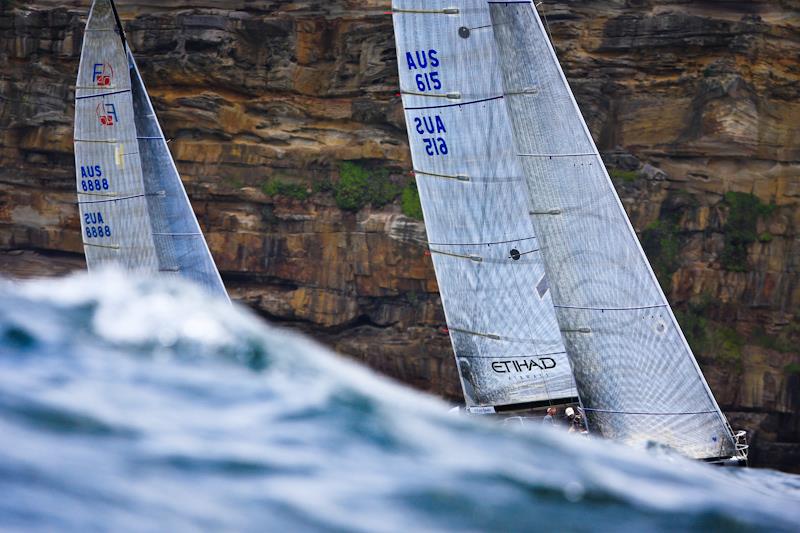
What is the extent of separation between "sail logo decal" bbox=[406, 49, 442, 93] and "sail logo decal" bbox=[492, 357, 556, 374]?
104 inches

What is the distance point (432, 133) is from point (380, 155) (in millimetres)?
8548

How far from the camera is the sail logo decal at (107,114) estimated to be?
15492 mm

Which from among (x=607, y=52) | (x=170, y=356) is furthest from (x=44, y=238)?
(x=170, y=356)

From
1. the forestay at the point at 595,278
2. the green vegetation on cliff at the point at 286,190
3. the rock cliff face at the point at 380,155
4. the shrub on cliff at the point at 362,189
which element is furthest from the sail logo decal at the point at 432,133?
the green vegetation on cliff at the point at 286,190

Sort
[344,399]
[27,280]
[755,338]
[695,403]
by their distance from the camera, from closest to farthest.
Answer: [344,399], [695,403], [755,338], [27,280]

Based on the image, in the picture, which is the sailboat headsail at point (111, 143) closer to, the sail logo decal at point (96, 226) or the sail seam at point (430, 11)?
the sail logo decal at point (96, 226)

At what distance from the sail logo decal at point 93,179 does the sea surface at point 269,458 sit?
382 inches

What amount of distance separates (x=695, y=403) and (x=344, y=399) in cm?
652

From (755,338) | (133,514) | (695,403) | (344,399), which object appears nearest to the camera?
(133,514)

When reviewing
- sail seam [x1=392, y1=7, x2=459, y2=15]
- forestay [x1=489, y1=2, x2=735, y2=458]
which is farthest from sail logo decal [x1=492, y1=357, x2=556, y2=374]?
sail seam [x1=392, y1=7, x2=459, y2=15]

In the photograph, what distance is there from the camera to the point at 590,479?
16.3ft

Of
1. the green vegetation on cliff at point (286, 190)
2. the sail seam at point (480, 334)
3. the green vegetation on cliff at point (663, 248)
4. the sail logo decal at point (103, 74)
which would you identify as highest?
the sail logo decal at point (103, 74)

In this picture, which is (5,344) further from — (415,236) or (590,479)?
(415,236)

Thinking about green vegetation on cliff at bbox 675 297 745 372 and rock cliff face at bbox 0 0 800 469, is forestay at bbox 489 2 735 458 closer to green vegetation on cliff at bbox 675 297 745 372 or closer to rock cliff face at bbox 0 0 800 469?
rock cliff face at bbox 0 0 800 469
